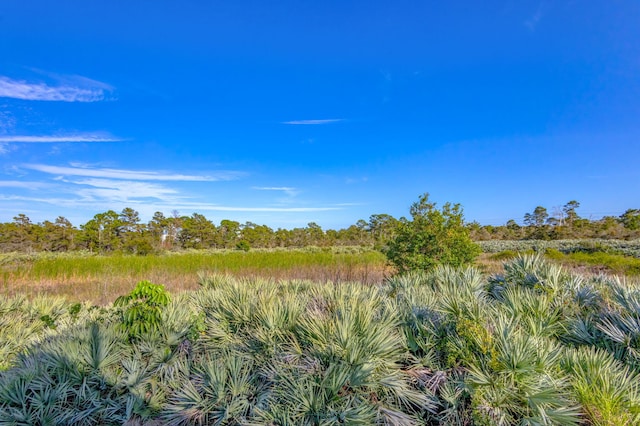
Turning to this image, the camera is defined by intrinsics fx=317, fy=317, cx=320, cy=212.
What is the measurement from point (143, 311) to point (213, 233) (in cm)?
3245

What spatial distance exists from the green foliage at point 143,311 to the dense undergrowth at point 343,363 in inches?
0.8

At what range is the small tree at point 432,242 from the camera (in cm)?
901

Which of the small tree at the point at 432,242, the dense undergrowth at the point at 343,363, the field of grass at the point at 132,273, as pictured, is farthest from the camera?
the field of grass at the point at 132,273

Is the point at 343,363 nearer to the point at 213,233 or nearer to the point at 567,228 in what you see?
the point at 213,233

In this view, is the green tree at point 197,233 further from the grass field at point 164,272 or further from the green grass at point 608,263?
the green grass at point 608,263

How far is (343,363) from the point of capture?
2.56 m

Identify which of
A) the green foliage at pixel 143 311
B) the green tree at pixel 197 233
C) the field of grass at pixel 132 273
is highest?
the green tree at pixel 197 233

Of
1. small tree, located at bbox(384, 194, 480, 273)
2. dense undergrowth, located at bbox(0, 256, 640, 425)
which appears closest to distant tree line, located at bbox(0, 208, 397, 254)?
small tree, located at bbox(384, 194, 480, 273)

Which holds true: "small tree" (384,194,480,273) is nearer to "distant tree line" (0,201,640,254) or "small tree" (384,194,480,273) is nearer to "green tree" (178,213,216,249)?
"distant tree line" (0,201,640,254)

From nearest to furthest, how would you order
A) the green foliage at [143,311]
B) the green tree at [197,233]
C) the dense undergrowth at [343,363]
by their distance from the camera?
the dense undergrowth at [343,363] < the green foliage at [143,311] < the green tree at [197,233]

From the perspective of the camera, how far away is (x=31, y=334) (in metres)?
4.87

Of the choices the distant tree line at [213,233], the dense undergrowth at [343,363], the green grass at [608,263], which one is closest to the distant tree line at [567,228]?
the distant tree line at [213,233]

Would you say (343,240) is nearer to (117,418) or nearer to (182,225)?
(182,225)

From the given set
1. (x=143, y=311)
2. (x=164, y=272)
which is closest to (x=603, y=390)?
(x=143, y=311)
